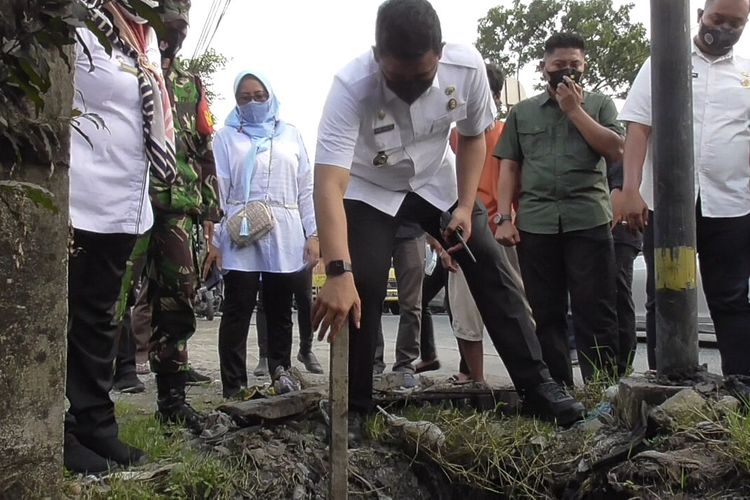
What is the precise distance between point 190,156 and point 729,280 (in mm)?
2505

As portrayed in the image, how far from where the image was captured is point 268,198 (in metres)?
4.72

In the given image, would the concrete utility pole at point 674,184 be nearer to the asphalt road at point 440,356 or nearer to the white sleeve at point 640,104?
the white sleeve at point 640,104

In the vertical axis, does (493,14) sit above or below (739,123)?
above

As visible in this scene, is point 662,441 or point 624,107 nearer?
point 662,441

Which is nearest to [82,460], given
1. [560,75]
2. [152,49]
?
[152,49]

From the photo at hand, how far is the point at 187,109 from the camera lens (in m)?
3.84

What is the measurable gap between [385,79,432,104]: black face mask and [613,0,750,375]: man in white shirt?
106cm

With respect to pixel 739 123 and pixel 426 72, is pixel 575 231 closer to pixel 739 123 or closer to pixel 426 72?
pixel 739 123

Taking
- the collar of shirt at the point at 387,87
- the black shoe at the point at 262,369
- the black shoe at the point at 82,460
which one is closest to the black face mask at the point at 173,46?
the collar of shirt at the point at 387,87

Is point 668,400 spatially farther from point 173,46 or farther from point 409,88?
point 173,46

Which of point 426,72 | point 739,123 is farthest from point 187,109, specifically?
point 739,123

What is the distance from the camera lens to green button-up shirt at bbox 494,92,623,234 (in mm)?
3848

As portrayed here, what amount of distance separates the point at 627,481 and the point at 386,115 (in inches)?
66.3

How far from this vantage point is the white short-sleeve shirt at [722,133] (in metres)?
3.39
